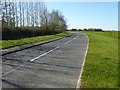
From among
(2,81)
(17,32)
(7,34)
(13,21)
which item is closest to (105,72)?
(2,81)

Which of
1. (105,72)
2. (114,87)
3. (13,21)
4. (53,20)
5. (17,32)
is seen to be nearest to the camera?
(114,87)

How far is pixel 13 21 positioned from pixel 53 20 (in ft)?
162

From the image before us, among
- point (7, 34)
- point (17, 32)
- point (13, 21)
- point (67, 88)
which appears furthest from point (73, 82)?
point (13, 21)

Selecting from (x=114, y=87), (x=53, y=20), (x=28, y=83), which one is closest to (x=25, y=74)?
(x=28, y=83)

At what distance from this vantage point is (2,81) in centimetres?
1064

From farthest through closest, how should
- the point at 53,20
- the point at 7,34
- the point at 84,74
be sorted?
the point at 53,20 < the point at 7,34 < the point at 84,74

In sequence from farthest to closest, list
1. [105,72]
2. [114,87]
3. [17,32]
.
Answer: [17,32] → [105,72] → [114,87]

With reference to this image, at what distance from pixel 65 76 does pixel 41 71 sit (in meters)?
1.73

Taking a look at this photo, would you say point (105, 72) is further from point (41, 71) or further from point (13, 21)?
point (13, 21)

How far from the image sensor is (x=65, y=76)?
11938 millimetres

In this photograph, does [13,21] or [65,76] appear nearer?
[65,76]

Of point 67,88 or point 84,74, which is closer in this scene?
point 67,88

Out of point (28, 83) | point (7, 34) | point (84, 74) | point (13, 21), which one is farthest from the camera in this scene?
point (13, 21)

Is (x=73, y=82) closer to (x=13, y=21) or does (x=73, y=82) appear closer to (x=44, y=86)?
(x=44, y=86)
